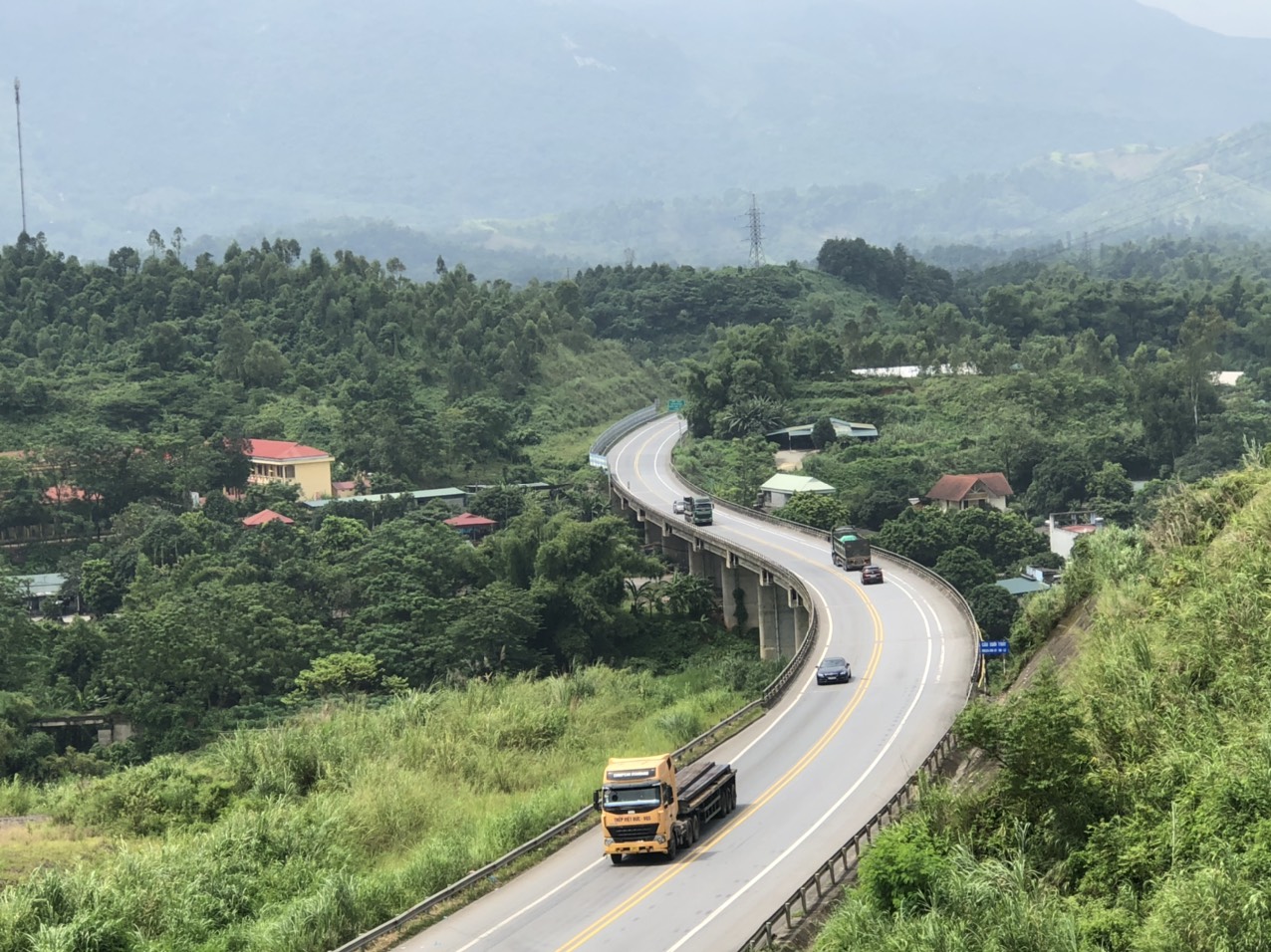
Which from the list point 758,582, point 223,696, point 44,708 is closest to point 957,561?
point 758,582

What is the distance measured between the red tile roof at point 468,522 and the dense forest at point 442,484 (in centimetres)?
140

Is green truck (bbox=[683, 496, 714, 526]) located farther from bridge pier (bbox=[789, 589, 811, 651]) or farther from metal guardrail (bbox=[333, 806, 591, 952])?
metal guardrail (bbox=[333, 806, 591, 952])

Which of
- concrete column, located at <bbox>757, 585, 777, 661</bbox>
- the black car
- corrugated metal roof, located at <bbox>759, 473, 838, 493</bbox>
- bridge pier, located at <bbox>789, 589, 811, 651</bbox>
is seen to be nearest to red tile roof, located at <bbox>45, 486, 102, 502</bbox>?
corrugated metal roof, located at <bbox>759, 473, 838, 493</bbox>

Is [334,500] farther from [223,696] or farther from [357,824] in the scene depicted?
[357,824]

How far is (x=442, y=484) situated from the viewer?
11662 centimetres

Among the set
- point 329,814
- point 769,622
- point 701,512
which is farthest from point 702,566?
point 329,814

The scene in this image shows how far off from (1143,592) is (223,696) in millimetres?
42971

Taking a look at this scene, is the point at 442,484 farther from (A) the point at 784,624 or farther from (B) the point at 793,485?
(A) the point at 784,624

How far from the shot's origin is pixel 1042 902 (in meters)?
26.0

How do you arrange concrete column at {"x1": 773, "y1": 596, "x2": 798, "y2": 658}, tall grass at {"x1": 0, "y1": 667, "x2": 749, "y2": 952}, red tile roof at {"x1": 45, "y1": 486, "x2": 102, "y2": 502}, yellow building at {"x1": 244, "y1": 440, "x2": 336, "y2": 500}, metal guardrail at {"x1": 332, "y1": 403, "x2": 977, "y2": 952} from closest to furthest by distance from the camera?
metal guardrail at {"x1": 332, "y1": 403, "x2": 977, "y2": 952} < tall grass at {"x1": 0, "y1": 667, "x2": 749, "y2": 952} < concrete column at {"x1": 773, "y1": 596, "x2": 798, "y2": 658} < red tile roof at {"x1": 45, "y1": 486, "x2": 102, "y2": 502} < yellow building at {"x1": 244, "y1": 440, "x2": 336, "y2": 500}

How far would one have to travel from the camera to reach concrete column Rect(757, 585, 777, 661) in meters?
75.8

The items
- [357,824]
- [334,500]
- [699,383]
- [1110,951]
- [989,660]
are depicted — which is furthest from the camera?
[699,383]

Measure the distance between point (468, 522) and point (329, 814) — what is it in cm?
6292

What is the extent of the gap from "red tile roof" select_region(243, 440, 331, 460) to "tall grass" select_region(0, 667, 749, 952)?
166ft
